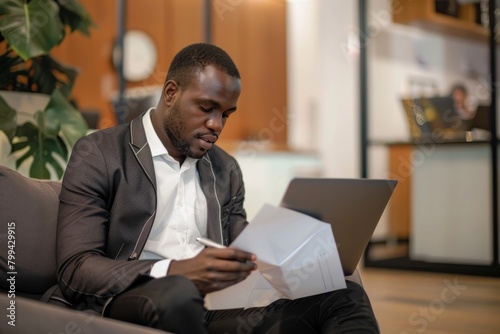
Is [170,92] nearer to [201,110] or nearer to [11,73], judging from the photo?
[201,110]

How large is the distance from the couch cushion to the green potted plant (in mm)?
642

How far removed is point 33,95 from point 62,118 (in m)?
0.21

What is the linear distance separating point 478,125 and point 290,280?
11.0 feet

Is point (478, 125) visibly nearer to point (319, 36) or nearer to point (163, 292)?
point (319, 36)

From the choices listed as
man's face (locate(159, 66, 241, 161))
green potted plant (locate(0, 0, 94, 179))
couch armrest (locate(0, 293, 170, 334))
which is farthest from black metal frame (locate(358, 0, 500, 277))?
couch armrest (locate(0, 293, 170, 334))

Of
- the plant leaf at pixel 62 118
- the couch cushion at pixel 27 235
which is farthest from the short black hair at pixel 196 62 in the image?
the plant leaf at pixel 62 118

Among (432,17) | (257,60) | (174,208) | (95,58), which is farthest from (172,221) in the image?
(257,60)

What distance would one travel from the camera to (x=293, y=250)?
1.35 metres

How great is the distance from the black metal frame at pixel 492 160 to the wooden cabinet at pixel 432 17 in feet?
1.06

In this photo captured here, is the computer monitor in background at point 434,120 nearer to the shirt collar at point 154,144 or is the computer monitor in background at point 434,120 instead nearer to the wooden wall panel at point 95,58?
the wooden wall panel at point 95,58

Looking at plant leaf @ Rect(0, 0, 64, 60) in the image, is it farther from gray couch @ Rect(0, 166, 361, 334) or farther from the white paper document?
the white paper document

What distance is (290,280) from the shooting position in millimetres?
1402

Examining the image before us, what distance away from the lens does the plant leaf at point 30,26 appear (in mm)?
2195

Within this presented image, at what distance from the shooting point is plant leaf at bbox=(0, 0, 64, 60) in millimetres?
2195
